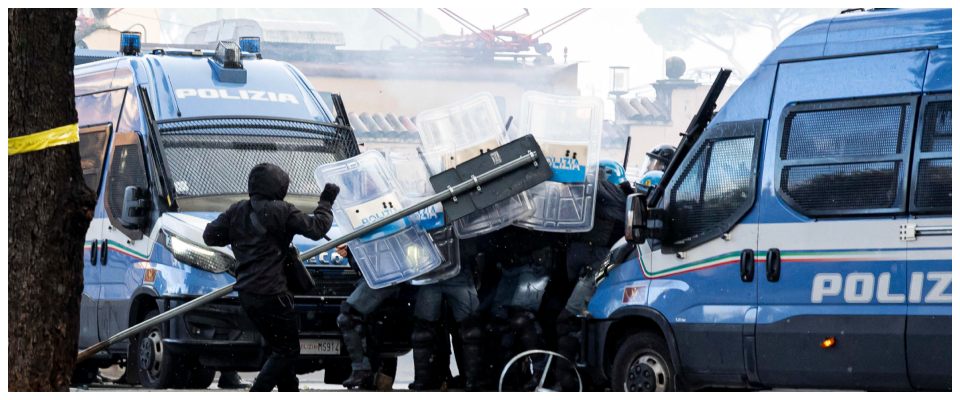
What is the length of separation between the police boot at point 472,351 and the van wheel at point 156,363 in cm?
211

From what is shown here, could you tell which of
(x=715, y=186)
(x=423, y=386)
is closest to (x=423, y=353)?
(x=423, y=386)

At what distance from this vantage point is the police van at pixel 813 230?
8.12m

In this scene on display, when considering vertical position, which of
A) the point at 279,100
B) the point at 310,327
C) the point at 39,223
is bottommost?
the point at 310,327

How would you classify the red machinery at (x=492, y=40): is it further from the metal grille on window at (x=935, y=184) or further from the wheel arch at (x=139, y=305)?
the metal grille on window at (x=935, y=184)

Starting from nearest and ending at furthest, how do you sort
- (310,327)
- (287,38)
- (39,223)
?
(39,223) → (310,327) → (287,38)

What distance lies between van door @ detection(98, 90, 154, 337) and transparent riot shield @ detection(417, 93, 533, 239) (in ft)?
8.29

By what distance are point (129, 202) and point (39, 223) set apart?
3.65 metres

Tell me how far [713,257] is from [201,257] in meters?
3.76

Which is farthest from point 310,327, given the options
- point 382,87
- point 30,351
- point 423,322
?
point 382,87

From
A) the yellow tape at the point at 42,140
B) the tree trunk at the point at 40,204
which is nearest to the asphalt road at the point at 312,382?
the tree trunk at the point at 40,204

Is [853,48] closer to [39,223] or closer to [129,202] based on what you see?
[39,223]

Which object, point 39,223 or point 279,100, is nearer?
point 39,223

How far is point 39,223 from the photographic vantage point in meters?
7.77

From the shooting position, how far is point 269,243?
9.35m
